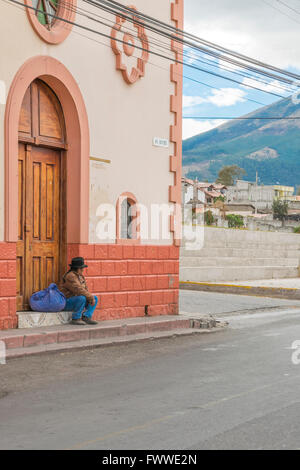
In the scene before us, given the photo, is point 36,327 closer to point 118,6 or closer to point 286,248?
point 118,6

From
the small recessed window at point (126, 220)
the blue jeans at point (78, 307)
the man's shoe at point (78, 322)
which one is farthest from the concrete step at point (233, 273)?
the man's shoe at point (78, 322)

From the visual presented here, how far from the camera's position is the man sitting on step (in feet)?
38.7

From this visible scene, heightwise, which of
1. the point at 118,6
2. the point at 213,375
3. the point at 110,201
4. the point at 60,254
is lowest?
the point at 213,375

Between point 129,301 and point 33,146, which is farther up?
point 33,146

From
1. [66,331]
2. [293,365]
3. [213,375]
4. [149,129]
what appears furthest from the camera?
[149,129]

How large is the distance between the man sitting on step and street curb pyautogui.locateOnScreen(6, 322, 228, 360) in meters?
0.75

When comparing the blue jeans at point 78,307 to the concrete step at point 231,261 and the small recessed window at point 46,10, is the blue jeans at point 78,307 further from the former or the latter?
the concrete step at point 231,261

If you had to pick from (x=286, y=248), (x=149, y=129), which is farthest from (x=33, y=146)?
(x=286, y=248)

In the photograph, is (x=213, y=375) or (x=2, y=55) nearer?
(x=213, y=375)

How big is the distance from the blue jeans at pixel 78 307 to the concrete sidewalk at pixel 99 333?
0.27 metres

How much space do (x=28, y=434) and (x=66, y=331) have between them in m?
5.38

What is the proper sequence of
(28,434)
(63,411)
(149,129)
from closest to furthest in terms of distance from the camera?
(28,434)
(63,411)
(149,129)

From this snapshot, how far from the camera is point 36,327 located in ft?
37.2

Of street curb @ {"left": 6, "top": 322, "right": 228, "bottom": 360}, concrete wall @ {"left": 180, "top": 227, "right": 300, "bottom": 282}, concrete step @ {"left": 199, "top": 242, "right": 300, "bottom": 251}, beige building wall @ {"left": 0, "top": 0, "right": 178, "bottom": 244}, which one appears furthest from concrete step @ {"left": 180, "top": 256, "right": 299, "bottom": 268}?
street curb @ {"left": 6, "top": 322, "right": 228, "bottom": 360}
